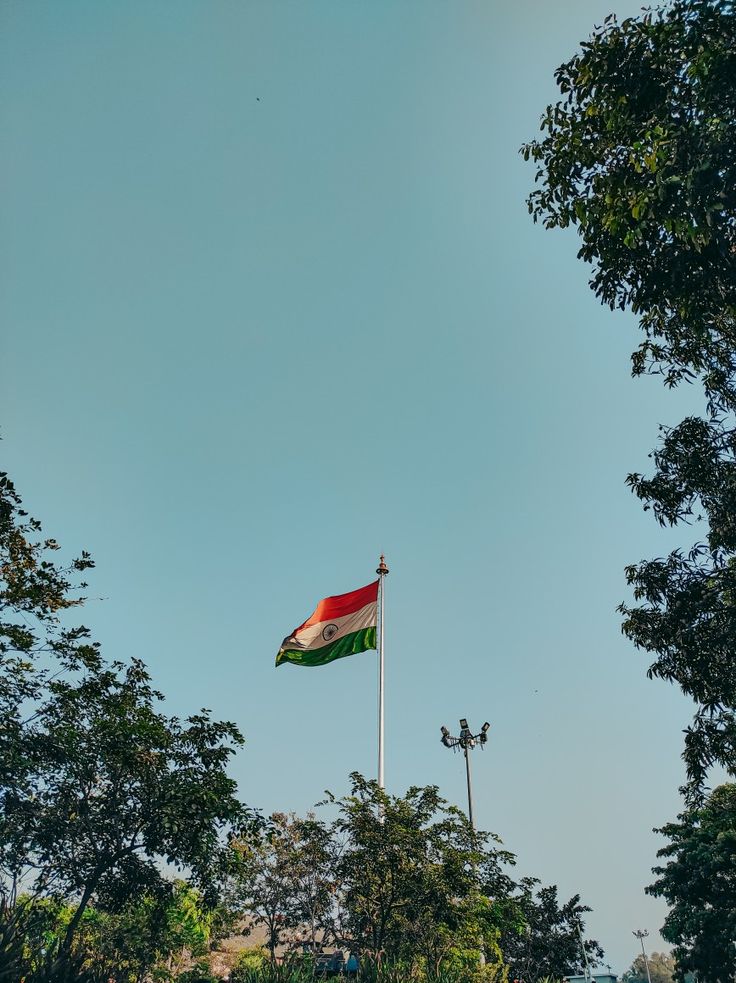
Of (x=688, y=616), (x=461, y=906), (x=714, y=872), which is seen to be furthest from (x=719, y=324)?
(x=714, y=872)

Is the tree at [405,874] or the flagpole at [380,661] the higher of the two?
the flagpole at [380,661]

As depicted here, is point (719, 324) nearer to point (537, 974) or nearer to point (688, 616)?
point (688, 616)

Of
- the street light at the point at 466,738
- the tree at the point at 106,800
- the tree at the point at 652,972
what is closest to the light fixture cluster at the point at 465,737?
the street light at the point at 466,738

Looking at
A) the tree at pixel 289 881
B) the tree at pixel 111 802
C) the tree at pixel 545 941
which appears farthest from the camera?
the tree at pixel 545 941

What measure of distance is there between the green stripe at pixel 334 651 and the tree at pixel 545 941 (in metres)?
27.7

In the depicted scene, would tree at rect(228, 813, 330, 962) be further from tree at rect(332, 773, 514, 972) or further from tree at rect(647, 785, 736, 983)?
tree at rect(647, 785, 736, 983)

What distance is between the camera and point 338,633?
73.1 ft

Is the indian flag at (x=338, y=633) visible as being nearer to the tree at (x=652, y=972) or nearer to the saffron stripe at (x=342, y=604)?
the saffron stripe at (x=342, y=604)

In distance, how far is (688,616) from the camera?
1619 cm

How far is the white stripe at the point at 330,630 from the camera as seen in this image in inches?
861

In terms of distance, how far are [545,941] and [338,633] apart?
37798mm

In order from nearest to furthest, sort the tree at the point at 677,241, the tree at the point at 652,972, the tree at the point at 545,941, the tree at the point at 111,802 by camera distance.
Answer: the tree at the point at 677,241, the tree at the point at 111,802, the tree at the point at 545,941, the tree at the point at 652,972

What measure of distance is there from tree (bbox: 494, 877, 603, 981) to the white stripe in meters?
28.0

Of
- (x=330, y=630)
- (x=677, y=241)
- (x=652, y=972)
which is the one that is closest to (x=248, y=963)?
(x=330, y=630)
